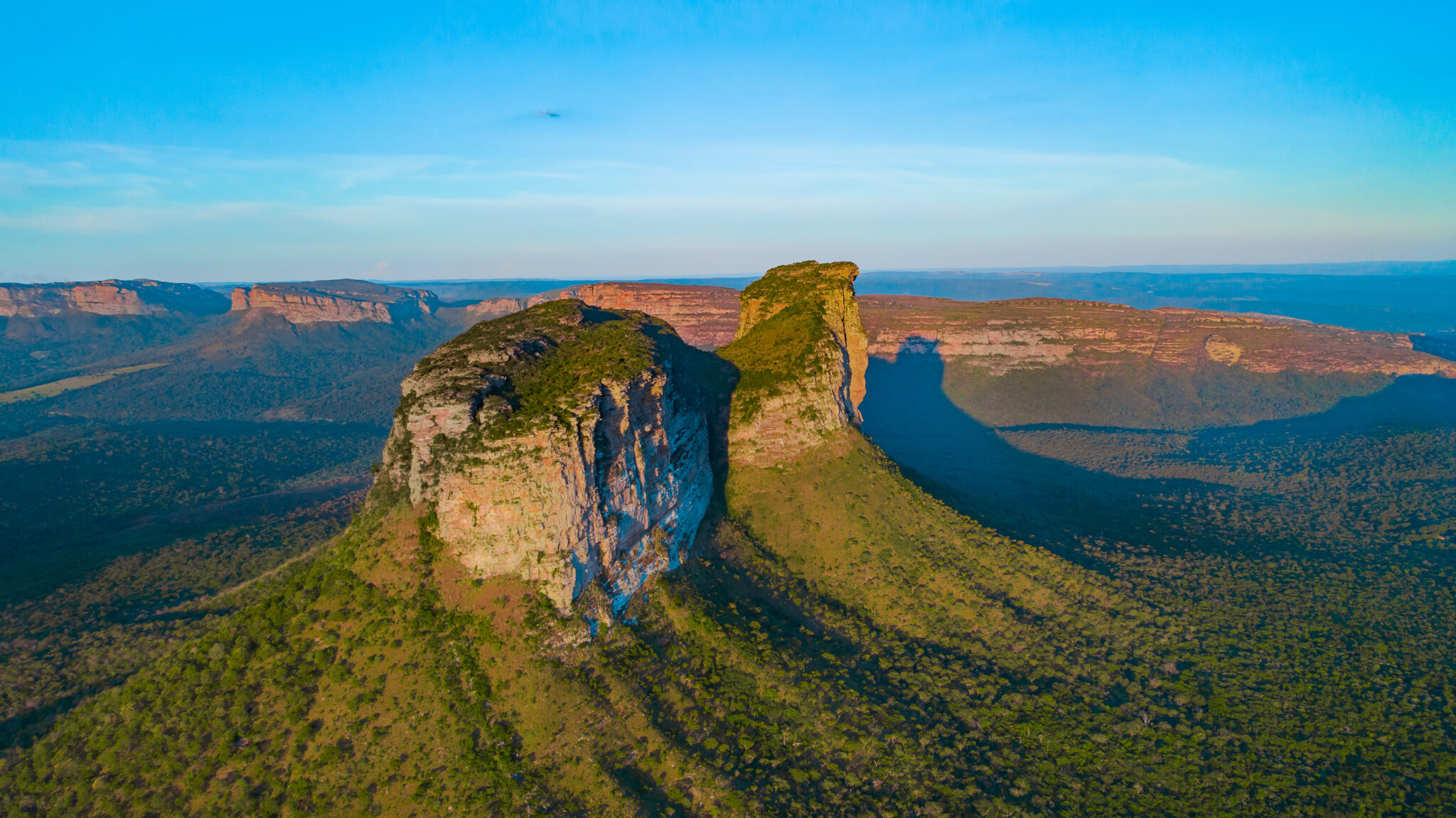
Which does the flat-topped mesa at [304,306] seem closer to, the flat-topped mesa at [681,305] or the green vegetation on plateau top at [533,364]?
the flat-topped mesa at [681,305]

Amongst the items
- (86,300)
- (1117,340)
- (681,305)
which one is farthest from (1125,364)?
(86,300)

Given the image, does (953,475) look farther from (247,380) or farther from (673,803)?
(247,380)

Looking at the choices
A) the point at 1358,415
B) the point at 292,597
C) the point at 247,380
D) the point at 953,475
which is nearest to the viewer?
the point at 292,597

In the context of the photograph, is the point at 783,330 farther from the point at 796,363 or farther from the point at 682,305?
the point at 682,305

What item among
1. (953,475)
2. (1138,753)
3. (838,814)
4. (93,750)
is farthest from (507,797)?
(953,475)

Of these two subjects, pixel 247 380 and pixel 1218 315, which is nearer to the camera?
pixel 1218 315

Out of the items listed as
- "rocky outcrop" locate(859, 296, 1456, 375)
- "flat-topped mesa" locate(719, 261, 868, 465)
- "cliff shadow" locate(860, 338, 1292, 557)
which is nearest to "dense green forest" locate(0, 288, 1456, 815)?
"cliff shadow" locate(860, 338, 1292, 557)

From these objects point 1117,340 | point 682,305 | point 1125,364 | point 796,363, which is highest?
point 682,305
